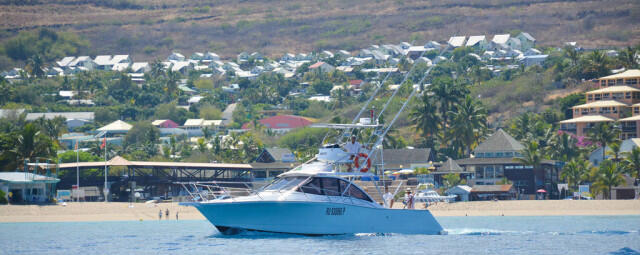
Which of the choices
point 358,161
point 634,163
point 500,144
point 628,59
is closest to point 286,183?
point 358,161

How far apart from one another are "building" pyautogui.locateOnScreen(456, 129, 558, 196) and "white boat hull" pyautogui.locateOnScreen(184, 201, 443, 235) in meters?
53.1

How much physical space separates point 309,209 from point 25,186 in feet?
135

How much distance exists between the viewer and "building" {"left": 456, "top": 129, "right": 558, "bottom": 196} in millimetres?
92062

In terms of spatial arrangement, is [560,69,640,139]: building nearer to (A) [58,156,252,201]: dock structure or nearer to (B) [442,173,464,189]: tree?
(B) [442,173,464,189]: tree

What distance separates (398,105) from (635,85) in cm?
3383

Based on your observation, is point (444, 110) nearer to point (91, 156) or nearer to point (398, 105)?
point (398, 105)

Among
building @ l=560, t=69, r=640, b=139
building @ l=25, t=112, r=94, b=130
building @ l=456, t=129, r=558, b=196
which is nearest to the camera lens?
building @ l=456, t=129, r=558, b=196

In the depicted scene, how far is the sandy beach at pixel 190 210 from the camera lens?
225ft

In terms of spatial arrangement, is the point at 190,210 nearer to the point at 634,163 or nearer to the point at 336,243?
the point at 336,243

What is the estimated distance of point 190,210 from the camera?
74375mm

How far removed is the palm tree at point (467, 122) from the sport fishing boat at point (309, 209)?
211ft

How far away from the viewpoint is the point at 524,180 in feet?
303

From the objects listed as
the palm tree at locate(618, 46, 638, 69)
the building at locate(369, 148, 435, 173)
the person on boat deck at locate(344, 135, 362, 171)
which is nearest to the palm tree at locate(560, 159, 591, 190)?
the building at locate(369, 148, 435, 173)

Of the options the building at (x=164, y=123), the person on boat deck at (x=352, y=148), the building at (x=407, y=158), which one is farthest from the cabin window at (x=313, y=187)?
the building at (x=164, y=123)
